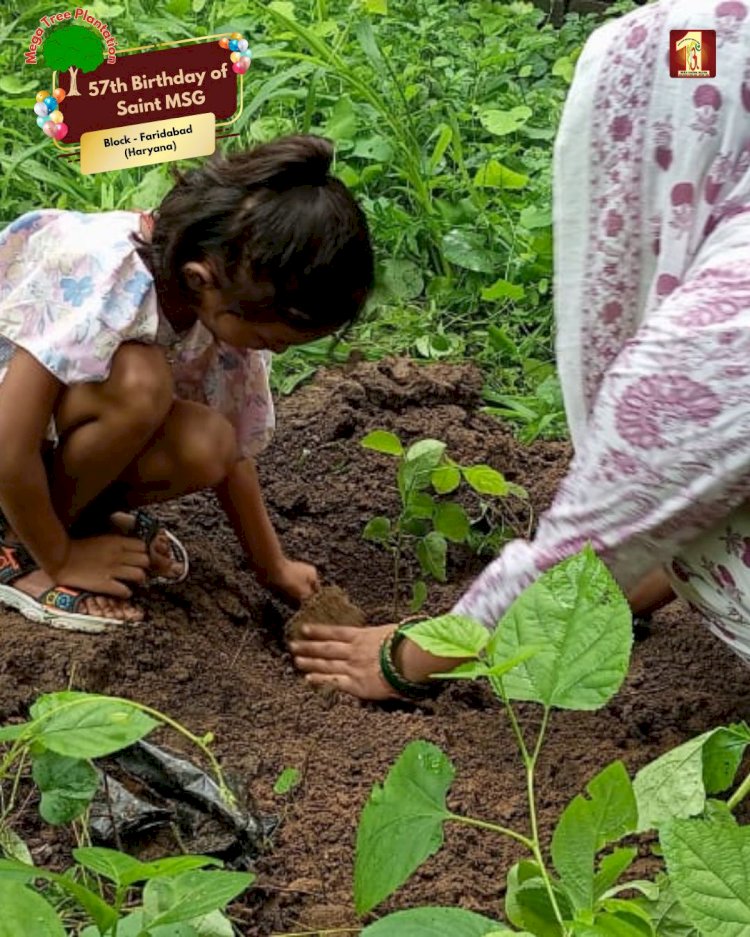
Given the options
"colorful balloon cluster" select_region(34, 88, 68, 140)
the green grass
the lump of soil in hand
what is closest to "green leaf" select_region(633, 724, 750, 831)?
the lump of soil in hand

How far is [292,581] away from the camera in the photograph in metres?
2.14

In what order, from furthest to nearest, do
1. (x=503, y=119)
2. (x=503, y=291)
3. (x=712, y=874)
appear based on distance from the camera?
(x=503, y=119)
(x=503, y=291)
(x=712, y=874)

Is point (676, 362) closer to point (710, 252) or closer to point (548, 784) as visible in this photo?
point (710, 252)

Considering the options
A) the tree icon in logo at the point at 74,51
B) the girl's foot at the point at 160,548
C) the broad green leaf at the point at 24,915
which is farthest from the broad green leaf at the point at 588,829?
the tree icon in logo at the point at 74,51

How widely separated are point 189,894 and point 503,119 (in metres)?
2.44

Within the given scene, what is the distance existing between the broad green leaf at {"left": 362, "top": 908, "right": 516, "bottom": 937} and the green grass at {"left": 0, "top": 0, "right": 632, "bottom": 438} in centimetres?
145

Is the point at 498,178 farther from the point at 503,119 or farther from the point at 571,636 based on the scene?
the point at 571,636

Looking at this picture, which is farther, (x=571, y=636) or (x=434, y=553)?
(x=434, y=553)

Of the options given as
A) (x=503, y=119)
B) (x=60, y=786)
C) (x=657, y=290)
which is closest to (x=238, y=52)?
(x=503, y=119)

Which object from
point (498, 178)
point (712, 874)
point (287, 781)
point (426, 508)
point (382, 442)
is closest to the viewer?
point (712, 874)

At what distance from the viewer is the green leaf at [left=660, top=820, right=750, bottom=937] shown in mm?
938

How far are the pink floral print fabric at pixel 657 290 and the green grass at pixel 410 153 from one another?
2.99ft

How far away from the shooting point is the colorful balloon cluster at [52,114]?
2750 mm

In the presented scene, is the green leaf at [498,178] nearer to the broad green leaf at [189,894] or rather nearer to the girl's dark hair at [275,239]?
the girl's dark hair at [275,239]
